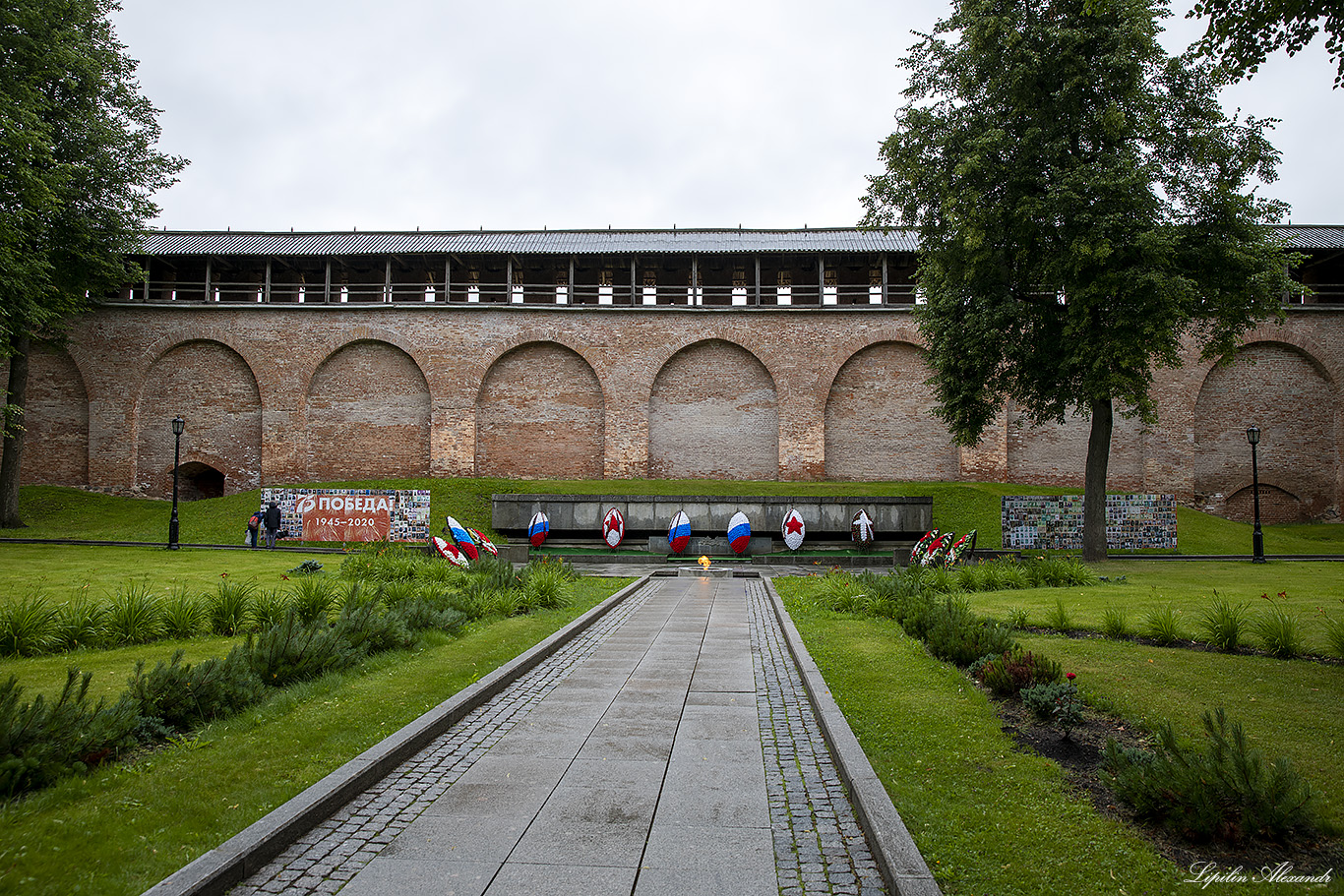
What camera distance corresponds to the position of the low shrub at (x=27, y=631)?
7.03m

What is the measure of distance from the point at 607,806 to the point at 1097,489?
16.7 meters

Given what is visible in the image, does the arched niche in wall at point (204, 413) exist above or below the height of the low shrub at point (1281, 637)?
above

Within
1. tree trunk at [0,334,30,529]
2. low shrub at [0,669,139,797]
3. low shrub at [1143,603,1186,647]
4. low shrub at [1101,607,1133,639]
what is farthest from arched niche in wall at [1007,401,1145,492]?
tree trunk at [0,334,30,529]

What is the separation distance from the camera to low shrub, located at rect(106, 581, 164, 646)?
7.70m

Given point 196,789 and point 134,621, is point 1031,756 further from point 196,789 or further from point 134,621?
point 134,621

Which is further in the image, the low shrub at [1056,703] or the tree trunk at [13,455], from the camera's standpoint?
the tree trunk at [13,455]

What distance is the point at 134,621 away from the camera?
7820mm

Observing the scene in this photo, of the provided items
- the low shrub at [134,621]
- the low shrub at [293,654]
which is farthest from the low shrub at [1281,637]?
the low shrub at [134,621]

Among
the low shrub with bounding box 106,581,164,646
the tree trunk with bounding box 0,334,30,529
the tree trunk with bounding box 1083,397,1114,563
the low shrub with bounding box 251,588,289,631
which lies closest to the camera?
the low shrub with bounding box 106,581,164,646

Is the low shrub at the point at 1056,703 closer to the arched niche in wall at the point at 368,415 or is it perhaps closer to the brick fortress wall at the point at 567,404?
the brick fortress wall at the point at 567,404

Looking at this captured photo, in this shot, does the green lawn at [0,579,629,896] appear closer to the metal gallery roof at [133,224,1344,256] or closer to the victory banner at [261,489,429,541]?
the victory banner at [261,489,429,541]

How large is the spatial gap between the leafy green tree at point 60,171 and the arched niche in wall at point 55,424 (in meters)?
2.72

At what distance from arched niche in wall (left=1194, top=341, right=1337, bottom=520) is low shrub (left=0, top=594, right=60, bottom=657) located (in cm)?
3372

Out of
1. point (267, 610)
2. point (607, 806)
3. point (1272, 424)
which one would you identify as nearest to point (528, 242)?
point (267, 610)
